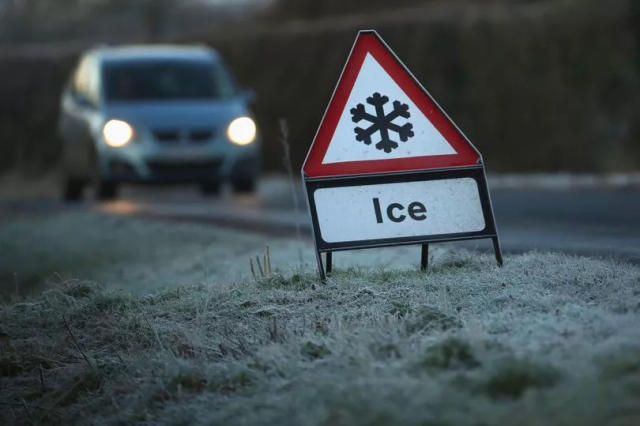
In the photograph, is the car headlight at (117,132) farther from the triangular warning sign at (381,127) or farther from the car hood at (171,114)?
the triangular warning sign at (381,127)

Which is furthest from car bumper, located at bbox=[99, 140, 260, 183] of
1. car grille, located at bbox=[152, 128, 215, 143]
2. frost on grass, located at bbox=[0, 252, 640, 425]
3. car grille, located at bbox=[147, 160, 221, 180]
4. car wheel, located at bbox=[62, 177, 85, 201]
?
frost on grass, located at bbox=[0, 252, 640, 425]

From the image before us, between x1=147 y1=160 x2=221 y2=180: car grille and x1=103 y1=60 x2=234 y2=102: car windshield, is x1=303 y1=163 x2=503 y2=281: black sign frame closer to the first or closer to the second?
x1=147 y1=160 x2=221 y2=180: car grille

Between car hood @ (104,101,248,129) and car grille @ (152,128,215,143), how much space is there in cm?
6

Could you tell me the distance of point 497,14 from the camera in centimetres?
2506

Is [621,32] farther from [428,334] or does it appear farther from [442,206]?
[428,334]

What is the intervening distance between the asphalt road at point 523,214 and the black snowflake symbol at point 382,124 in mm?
1134

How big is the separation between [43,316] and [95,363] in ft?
4.69

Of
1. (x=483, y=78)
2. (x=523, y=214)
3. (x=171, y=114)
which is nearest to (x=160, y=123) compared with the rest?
(x=171, y=114)

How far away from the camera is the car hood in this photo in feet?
58.4

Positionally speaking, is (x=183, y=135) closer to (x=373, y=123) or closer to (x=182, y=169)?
(x=182, y=169)

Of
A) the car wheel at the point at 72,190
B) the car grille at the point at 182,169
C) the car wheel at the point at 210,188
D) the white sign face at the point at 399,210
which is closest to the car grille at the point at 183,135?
the car grille at the point at 182,169

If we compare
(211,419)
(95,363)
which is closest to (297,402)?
(211,419)

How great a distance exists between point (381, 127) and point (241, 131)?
1123 cm

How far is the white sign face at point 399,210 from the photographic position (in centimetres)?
695
